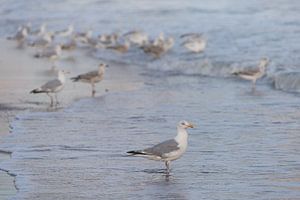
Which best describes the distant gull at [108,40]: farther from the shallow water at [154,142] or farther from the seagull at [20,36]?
the shallow water at [154,142]

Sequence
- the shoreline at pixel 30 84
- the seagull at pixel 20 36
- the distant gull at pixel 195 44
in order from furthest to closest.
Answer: the seagull at pixel 20 36
the distant gull at pixel 195 44
the shoreline at pixel 30 84

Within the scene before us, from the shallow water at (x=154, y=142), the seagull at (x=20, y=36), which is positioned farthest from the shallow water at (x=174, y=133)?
the seagull at (x=20, y=36)

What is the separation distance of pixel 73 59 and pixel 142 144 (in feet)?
47.2

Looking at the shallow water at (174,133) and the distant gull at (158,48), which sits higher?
the distant gull at (158,48)

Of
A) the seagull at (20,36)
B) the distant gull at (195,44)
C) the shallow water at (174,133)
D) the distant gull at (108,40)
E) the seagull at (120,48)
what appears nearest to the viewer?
the shallow water at (174,133)

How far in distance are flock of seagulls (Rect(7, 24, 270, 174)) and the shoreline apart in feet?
0.77

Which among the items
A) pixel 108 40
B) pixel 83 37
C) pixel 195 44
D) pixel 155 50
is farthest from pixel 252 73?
pixel 83 37

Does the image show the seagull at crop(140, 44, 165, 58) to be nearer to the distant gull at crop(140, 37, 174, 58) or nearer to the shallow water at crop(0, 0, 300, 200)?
the distant gull at crop(140, 37, 174, 58)

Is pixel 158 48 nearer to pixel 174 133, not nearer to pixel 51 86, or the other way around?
pixel 51 86

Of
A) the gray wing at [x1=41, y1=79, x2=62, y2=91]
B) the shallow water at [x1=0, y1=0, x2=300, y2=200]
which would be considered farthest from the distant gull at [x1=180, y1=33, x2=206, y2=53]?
the gray wing at [x1=41, y1=79, x2=62, y2=91]

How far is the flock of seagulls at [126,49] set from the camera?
9555mm

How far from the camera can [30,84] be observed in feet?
59.9

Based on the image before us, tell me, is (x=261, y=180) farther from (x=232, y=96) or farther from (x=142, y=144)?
(x=232, y=96)

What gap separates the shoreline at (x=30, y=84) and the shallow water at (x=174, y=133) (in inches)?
7.3
